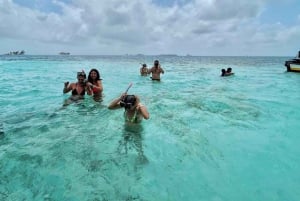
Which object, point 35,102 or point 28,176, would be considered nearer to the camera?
point 28,176

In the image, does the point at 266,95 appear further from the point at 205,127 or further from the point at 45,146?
the point at 45,146

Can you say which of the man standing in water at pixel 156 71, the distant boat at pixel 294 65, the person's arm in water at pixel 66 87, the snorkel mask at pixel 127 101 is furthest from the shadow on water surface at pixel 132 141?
the distant boat at pixel 294 65

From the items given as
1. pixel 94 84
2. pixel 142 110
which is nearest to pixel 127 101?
pixel 142 110

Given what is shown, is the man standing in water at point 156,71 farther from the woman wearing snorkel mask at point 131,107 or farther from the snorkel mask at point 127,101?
the snorkel mask at point 127,101

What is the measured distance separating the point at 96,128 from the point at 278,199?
153 inches

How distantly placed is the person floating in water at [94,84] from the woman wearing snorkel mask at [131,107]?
3098 millimetres

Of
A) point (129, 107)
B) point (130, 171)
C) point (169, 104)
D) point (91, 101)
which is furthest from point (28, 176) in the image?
point (169, 104)

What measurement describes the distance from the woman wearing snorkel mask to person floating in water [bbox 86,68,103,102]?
Answer: 3098mm

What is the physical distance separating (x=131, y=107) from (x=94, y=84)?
376 centimetres

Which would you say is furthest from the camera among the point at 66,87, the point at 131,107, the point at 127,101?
the point at 66,87

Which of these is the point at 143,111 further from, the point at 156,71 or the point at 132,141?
the point at 156,71

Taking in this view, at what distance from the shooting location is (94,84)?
8.84 metres

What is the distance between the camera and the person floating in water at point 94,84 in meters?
8.55

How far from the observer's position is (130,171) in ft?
13.5
